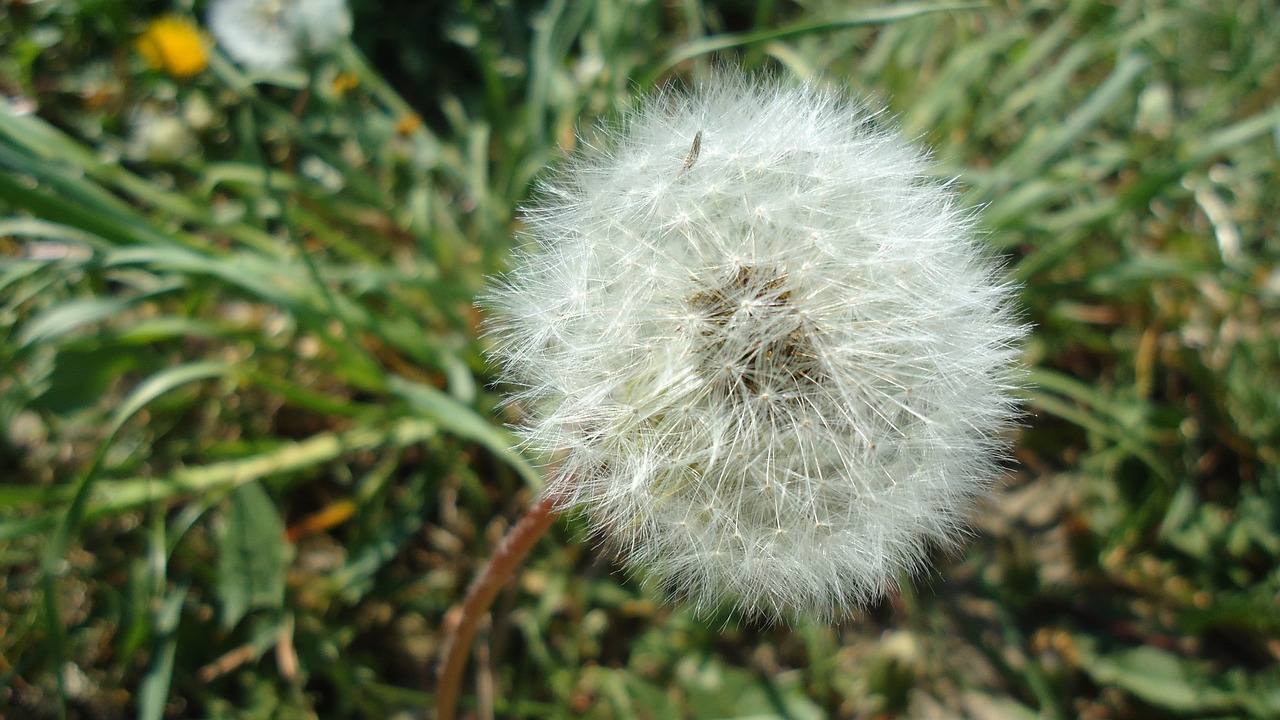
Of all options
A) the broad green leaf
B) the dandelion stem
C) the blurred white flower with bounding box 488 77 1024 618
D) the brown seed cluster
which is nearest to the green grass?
the broad green leaf

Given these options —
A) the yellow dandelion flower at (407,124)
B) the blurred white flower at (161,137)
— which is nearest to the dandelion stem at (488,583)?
the yellow dandelion flower at (407,124)

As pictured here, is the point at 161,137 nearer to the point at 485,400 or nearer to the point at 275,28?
the point at 275,28

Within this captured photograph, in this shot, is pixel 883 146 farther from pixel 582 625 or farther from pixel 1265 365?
pixel 1265 365

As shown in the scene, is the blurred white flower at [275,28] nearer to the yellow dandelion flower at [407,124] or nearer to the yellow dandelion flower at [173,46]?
the yellow dandelion flower at [173,46]

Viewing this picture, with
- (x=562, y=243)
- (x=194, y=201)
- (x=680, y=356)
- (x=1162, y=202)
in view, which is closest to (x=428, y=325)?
(x=194, y=201)

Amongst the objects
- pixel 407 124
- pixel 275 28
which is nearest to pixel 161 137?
pixel 275 28

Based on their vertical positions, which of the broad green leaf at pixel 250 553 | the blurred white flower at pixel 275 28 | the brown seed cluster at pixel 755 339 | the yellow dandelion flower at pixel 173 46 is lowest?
the broad green leaf at pixel 250 553
